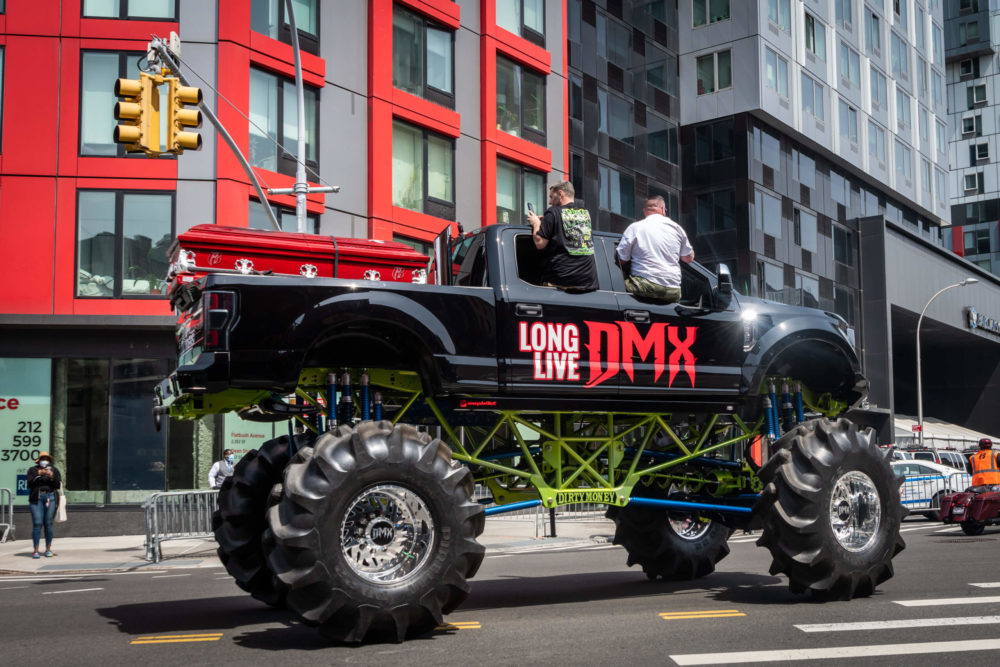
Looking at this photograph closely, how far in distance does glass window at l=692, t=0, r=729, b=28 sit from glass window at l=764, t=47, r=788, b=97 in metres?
2.28

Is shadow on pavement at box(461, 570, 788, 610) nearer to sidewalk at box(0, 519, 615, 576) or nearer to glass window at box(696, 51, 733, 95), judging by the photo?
Answer: sidewalk at box(0, 519, 615, 576)

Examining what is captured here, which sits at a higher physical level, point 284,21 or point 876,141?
point 876,141

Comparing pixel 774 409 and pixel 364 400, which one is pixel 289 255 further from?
pixel 774 409

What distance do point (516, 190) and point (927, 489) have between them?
47.8 feet

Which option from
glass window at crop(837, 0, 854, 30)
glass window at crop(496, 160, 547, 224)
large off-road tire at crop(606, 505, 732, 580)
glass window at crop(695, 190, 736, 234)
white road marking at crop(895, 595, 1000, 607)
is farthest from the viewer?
glass window at crop(837, 0, 854, 30)

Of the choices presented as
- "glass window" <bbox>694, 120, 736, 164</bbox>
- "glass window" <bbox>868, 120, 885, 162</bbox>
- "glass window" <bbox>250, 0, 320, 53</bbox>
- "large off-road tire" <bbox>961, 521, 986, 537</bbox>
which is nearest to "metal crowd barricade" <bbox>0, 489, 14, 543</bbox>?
"glass window" <bbox>250, 0, 320, 53</bbox>

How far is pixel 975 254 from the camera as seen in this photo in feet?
290

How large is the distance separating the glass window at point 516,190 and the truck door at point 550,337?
23324 mm

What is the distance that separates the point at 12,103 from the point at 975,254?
8065cm

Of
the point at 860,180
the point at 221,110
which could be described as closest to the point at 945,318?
the point at 860,180

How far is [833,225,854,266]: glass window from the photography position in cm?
5059

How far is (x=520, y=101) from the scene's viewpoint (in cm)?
3344

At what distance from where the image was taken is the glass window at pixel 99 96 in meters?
25.2

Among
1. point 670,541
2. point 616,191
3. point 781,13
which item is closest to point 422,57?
point 616,191
